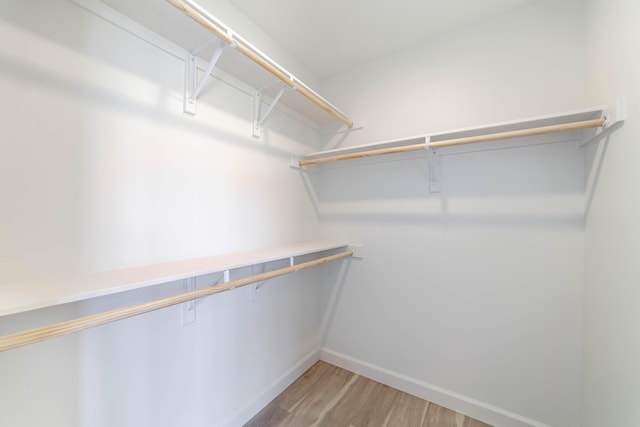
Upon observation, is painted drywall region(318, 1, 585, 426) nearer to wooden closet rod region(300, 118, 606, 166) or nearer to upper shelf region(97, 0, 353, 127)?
wooden closet rod region(300, 118, 606, 166)

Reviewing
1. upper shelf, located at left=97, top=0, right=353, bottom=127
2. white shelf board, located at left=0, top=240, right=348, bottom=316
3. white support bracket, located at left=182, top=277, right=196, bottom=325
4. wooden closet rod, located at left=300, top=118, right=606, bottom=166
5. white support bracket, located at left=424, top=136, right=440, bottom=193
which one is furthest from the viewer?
white support bracket, located at left=424, top=136, right=440, bottom=193

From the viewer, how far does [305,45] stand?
1.75 m

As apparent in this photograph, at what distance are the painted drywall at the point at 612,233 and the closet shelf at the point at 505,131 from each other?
94 millimetres

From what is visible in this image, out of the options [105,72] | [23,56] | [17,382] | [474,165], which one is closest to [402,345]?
[474,165]

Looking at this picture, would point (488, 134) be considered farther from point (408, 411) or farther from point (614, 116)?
point (408, 411)

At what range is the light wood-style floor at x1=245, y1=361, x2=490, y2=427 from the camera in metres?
1.49

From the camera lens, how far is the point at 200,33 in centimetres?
106

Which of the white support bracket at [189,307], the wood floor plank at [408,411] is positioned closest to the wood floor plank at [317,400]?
the wood floor plank at [408,411]

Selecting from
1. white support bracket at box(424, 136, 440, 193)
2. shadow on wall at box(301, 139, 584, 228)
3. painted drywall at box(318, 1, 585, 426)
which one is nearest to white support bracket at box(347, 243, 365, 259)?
painted drywall at box(318, 1, 585, 426)

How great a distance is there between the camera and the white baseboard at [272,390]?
4.71 ft

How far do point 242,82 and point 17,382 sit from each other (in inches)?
62.8

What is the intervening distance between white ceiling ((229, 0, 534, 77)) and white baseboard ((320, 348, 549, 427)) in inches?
96.9

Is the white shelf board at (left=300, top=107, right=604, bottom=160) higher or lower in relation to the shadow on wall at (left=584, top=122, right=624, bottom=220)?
higher

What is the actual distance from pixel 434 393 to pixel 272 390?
1.13 meters
